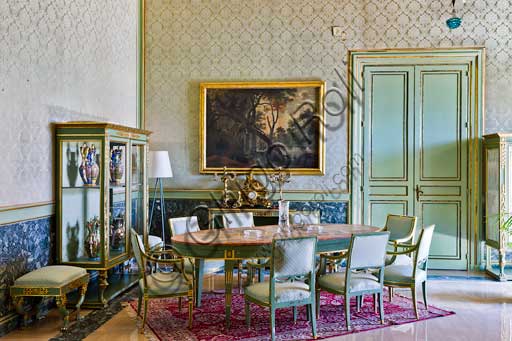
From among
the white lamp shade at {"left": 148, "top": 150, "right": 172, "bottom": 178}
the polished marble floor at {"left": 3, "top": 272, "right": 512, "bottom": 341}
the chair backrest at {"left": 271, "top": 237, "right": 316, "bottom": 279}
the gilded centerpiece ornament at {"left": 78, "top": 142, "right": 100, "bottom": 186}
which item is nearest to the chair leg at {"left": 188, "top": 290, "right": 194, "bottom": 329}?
the polished marble floor at {"left": 3, "top": 272, "right": 512, "bottom": 341}

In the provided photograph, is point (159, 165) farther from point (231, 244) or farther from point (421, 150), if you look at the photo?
point (421, 150)

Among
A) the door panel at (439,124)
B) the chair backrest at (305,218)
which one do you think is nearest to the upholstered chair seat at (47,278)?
the chair backrest at (305,218)

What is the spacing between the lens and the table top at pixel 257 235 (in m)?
4.62

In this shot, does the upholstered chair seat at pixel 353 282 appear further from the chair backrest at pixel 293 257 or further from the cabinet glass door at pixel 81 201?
the cabinet glass door at pixel 81 201

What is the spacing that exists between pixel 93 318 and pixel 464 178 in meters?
5.20

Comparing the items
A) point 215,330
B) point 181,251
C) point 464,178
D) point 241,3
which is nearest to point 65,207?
point 181,251

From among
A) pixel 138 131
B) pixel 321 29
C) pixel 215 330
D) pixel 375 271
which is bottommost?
pixel 215 330

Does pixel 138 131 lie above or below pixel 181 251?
above

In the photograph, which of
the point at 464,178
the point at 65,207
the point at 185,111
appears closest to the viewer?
the point at 65,207

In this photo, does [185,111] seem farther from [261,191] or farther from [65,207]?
[65,207]

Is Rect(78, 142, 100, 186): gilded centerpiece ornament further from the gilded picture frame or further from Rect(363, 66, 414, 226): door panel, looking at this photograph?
Rect(363, 66, 414, 226): door panel

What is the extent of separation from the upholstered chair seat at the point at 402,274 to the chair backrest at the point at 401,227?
745 mm

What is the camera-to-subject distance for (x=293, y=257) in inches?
166

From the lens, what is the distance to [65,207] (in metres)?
5.27
